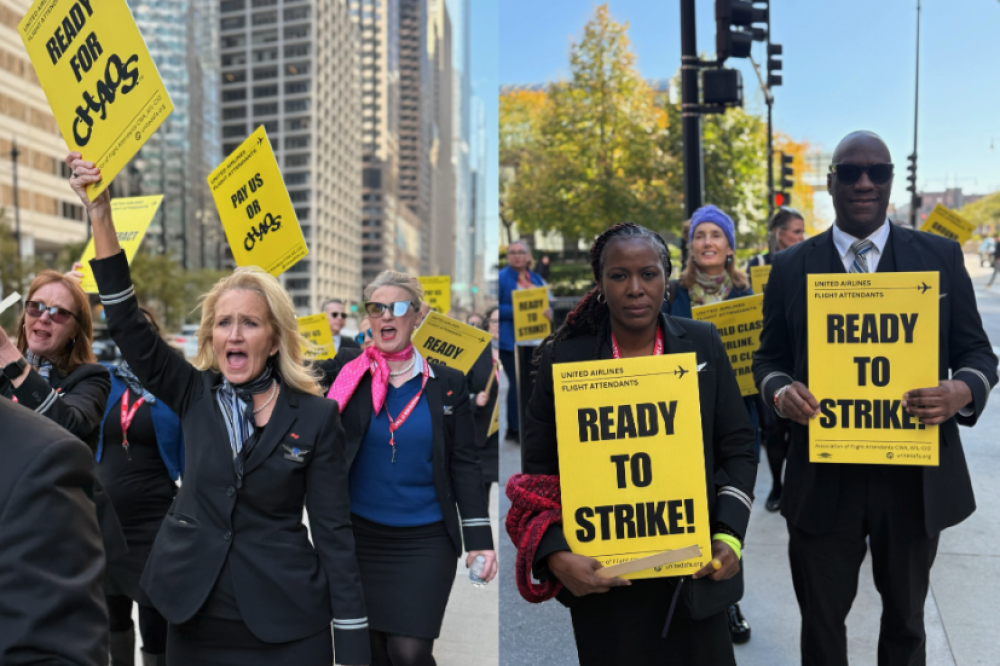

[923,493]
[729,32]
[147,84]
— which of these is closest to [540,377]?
[923,493]

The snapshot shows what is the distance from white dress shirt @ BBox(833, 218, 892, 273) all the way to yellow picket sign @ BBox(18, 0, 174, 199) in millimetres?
2569

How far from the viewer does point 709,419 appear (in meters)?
2.72

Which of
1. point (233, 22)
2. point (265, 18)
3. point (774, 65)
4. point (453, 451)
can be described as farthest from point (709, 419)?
point (233, 22)

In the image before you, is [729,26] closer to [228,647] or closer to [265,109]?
[228,647]

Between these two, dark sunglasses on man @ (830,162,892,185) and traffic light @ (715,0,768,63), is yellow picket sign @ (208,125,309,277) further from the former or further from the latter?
traffic light @ (715,0,768,63)

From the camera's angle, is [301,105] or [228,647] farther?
[301,105]

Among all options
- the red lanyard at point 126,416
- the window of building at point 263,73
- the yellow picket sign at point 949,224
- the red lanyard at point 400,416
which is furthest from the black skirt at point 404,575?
the window of building at point 263,73

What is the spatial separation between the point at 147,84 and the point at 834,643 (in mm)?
3289

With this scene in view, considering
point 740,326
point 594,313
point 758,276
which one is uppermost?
point 758,276

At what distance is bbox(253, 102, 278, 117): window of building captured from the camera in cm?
15300

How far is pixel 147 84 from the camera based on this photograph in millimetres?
3564

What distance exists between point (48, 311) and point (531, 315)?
532cm

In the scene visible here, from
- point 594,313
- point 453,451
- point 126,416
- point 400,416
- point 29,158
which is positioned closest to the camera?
point 594,313

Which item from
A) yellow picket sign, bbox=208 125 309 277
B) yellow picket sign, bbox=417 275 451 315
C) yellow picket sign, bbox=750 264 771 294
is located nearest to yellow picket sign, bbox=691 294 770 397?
yellow picket sign, bbox=750 264 771 294
